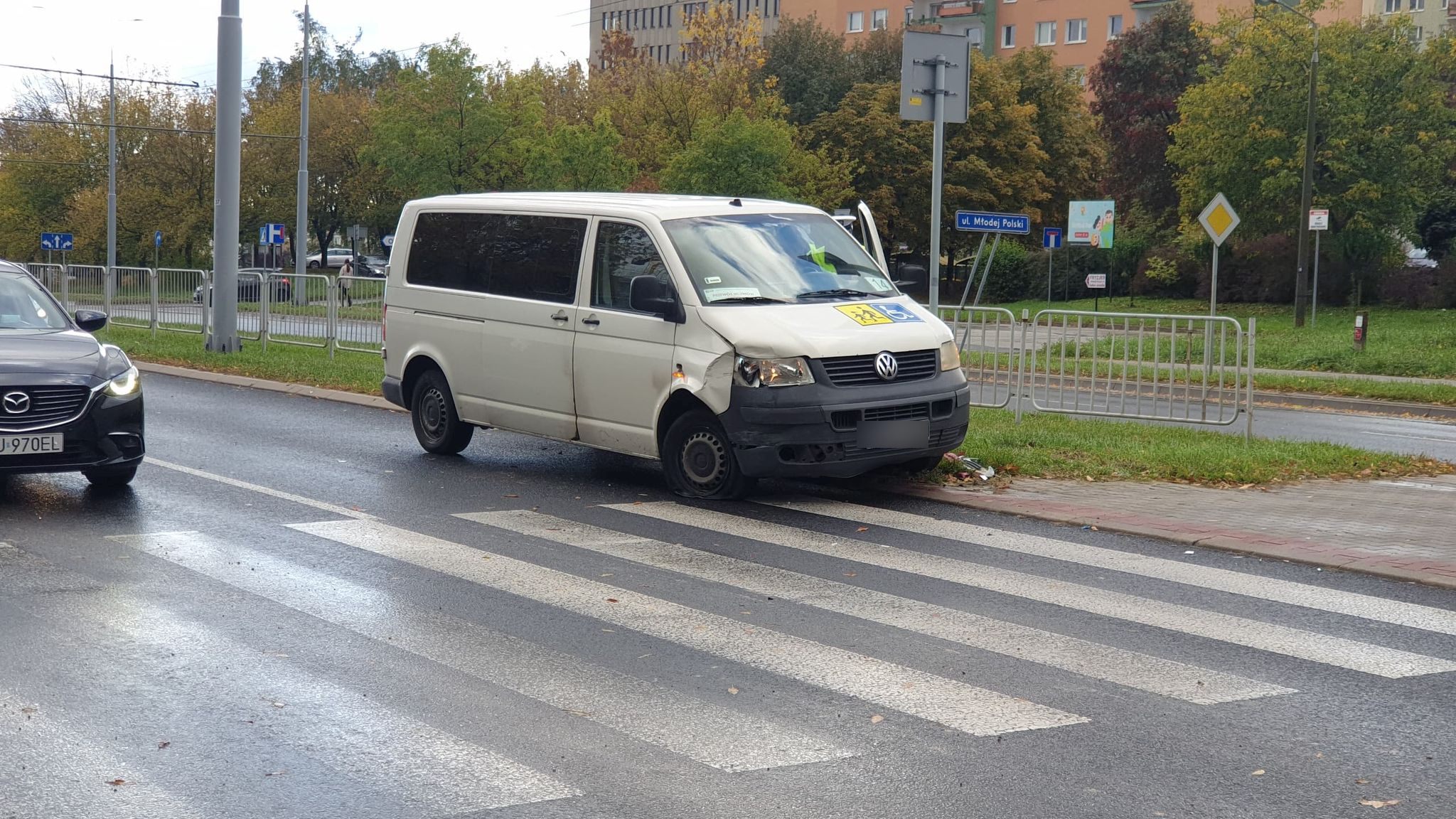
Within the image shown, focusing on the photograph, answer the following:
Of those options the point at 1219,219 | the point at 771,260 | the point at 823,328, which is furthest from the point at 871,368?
the point at 1219,219

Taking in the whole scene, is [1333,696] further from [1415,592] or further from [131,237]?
[131,237]

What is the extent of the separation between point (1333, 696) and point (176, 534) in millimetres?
6129

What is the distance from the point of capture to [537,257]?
11.4 metres

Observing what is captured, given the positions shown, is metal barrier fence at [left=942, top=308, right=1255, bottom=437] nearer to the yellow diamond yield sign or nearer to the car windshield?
the car windshield

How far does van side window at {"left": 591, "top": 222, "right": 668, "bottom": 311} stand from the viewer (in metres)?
10.6

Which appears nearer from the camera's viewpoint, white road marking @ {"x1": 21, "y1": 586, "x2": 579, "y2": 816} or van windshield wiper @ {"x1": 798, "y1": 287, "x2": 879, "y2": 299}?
white road marking @ {"x1": 21, "y1": 586, "x2": 579, "y2": 816}

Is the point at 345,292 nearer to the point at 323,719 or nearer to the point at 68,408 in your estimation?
the point at 68,408

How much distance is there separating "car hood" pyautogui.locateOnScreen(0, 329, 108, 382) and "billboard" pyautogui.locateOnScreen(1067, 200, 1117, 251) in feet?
117

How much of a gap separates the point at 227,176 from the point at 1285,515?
16.8 meters

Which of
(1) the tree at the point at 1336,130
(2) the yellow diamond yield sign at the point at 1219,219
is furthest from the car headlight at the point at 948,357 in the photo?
(1) the tree at the point at 1336,130

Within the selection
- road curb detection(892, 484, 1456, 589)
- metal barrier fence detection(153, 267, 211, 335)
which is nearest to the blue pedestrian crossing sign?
metal barrier fence detection(153, 267, 211, 335)

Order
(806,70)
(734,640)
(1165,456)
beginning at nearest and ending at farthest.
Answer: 1. (734,640)
2. (1165,456)
3. (806,70)

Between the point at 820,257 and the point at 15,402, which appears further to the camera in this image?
the point at 820,257

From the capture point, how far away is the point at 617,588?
749 centimetres
